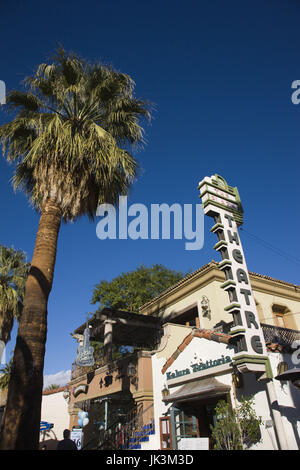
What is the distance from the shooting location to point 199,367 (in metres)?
11.4

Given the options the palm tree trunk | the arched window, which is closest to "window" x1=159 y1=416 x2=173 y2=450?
the palm tree trunk

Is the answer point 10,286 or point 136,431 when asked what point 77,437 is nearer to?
point 136,431

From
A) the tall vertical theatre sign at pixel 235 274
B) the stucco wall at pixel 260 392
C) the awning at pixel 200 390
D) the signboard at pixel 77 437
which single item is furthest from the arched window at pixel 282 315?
the signboard at pixel 77 437

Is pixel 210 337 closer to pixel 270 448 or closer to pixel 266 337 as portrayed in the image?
pixel 266 337

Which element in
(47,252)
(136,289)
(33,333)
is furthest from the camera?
(136,289)

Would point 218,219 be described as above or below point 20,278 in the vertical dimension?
below

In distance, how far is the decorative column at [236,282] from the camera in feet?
28.9

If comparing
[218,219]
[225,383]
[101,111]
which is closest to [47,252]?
[101,111]

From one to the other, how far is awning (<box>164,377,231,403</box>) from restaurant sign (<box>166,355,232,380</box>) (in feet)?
1.33

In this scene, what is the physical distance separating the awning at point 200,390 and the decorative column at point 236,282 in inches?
45.5

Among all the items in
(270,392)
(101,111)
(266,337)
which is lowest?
(270,392)

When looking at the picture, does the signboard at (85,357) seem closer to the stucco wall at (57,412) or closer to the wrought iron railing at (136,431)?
the wrought iron railing at (136,431)

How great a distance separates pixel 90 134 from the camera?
9188 mm

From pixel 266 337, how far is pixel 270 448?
3.32 m
